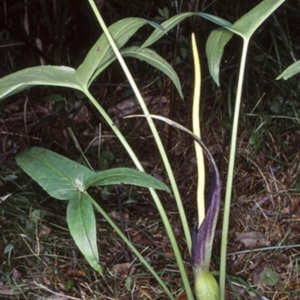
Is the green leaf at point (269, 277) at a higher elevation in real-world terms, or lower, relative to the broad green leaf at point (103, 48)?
lower

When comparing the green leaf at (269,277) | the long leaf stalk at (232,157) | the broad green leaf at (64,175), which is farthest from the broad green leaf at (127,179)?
the green leaf at (269,277)

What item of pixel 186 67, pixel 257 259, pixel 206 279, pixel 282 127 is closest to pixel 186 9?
pixel 186 67

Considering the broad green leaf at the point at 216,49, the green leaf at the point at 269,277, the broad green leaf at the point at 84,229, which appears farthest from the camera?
the green leaf at the point at 269,277

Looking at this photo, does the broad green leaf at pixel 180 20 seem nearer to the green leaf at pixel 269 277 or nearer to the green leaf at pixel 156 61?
the green leaf at pixel 156 61

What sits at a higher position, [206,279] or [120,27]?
[120,27]

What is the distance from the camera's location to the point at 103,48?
0.70 meters

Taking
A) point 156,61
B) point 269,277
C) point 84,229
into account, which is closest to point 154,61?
point 156,61

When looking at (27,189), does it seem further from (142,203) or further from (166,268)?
(166,268)

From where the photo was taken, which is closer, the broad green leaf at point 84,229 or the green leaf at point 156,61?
the broad green leaf at point 84,229

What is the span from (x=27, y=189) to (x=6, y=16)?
57cm

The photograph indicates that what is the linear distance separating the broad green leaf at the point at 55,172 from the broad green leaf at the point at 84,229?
0.11 feet

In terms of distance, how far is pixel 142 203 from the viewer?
1.29m

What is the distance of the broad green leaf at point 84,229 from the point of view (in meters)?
0.60

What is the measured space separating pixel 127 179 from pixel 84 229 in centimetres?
7
